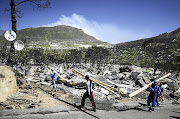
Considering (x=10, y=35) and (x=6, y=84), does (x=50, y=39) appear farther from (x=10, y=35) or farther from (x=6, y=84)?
(x=6, y=84)

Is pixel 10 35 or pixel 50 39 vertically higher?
pixel 50 39

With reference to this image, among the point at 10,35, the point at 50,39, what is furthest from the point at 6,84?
the point at 50,39

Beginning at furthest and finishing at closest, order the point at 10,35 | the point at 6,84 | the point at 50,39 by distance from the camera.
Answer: the point at 50,39
the point at 10,35
the point at 6,84

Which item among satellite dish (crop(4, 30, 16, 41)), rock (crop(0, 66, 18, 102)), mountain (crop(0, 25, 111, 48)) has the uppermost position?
Answer: mountain (crop(0, 25, 111, 48))

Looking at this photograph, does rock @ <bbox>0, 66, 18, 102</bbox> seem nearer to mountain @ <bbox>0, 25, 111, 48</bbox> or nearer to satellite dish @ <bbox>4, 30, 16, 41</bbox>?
Result: satellite dish @ <bbox>4, 30, 16, 41</bbox>

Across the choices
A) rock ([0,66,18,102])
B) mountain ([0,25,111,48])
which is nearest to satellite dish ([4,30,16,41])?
rock ([0,66,18,102])

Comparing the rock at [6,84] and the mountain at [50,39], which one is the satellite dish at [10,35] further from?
the mountain at [50,39]

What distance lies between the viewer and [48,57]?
35469mm

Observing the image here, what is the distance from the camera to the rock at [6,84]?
18.6ft

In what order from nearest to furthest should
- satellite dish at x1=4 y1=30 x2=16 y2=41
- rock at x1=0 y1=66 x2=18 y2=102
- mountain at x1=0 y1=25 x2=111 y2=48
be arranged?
1. rock at x1=0 y1=66 x2=18 y2=102
2. satellite dish at x1=4 y1=30 x2=16 y2=41
3. mountain at x1=0 y1=25 x2=111 y2=48

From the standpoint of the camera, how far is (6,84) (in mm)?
6020

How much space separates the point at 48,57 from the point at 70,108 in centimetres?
3149

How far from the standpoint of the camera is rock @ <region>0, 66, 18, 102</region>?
18.6 ft

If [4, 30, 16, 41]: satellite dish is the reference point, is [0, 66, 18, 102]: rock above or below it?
below
